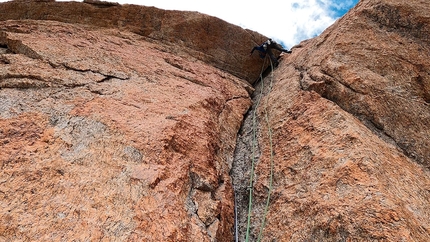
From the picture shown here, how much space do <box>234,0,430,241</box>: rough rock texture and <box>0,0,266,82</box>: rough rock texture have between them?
1.74 meters

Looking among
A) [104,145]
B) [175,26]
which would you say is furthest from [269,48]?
[104,145]

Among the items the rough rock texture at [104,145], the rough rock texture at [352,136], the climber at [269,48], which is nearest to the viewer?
the rough rock texture at [104,145]

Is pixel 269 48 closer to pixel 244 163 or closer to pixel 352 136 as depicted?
pixel 244 163

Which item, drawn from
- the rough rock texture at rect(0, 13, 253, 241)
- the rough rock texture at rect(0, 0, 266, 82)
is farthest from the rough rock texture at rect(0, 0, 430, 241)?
the rough rock texture at rect(0, 0, 266, 82)

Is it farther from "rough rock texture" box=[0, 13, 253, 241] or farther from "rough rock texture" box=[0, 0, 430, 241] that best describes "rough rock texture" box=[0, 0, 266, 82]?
"rough rock texture" box=[0, 13, 253, 241]

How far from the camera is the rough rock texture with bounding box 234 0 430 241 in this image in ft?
10.2

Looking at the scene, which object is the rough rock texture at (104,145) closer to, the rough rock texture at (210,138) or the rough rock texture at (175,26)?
the rough rock texture at (210,138)

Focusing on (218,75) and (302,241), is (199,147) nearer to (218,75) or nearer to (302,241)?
(302,241)

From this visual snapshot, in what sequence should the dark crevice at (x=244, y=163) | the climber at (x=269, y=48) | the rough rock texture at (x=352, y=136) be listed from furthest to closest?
the climber at (x=269, y=48) < the dark crevice at (x=244, y=163) < the rough rock texture at (x=352, y=136)

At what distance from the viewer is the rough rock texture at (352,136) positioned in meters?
3.11

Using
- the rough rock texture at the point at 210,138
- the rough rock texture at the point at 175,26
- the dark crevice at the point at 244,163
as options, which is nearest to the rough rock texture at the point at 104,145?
the rough rock texture at the point at 210,138

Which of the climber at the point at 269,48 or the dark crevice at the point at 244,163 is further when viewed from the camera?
the climber at the point at 269,48

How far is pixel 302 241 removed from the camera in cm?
317

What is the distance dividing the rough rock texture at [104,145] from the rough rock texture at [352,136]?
762 mm
